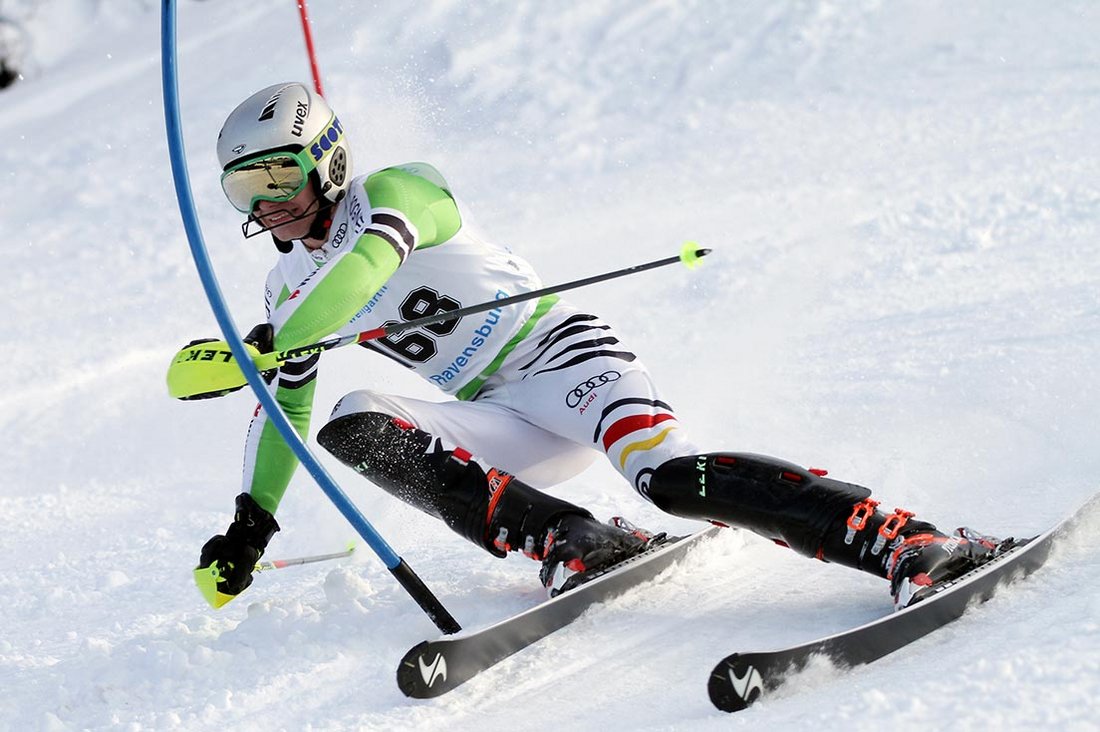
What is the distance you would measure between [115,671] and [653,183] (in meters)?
5.16

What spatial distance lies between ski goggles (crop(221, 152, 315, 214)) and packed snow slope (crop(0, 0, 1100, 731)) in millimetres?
1015

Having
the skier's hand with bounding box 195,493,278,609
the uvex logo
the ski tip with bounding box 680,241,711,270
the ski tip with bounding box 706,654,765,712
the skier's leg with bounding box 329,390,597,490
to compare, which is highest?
the ski tip with bounding box 680,241,711,270

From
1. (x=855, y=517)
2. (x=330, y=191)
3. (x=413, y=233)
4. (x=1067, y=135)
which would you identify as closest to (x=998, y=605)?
(x=855, y=517)

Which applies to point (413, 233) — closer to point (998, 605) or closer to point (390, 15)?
point (998, 605)

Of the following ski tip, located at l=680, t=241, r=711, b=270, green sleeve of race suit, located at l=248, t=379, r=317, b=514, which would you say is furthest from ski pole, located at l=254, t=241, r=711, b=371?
green sleeve of race suit, located at l=248, t=379, r=317, b=514

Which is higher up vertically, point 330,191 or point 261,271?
point 261,271

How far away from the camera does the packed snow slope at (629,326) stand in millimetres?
2709

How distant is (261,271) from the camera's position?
7.05 m

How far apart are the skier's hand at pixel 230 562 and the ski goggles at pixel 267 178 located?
0.84 metres

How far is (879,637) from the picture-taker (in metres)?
2.54

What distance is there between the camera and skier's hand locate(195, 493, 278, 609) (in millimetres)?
3207

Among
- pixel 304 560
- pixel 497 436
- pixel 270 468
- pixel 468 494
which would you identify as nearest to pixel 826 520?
pixel 468 494

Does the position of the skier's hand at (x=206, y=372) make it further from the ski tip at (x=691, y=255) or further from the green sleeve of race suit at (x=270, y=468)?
the ski tip at (x=691, y=255)

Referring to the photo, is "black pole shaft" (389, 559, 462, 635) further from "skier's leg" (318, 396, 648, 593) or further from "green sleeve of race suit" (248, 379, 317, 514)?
"green sleeve of race suit" (248, 379, 317, 514)
